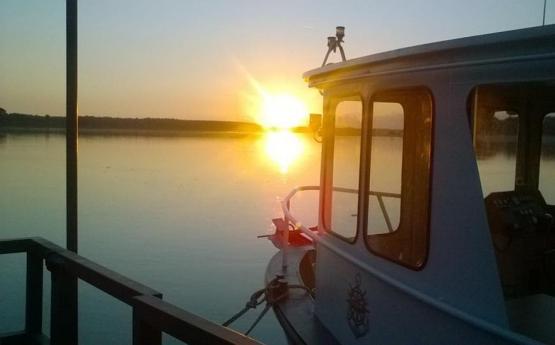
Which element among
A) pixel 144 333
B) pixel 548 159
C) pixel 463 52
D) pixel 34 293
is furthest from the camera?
pixel 34 293

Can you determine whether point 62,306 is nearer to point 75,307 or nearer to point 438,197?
point 75,307

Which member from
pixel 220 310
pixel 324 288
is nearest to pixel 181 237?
pixel 220 310

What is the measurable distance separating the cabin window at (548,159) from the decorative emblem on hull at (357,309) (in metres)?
1.60

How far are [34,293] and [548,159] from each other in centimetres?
415

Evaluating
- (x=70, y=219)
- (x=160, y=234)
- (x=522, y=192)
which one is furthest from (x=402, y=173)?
(x=160, y=234)

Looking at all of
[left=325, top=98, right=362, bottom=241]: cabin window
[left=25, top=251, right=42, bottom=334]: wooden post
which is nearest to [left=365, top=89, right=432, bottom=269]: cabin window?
[left=325, top=98, right=362, bottom=241]: cabin window

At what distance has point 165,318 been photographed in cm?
246

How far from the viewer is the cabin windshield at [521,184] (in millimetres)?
3600

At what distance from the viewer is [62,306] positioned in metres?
3.71

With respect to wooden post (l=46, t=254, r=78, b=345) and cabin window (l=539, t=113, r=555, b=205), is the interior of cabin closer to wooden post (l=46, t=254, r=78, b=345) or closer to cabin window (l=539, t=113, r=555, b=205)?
cabin window (l=539, t=113, r=555, b=205)

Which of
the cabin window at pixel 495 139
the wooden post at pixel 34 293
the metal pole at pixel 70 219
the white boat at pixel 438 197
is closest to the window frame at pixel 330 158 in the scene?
the white boat at pixel 438 197

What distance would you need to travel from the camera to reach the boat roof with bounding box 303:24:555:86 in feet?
8.41

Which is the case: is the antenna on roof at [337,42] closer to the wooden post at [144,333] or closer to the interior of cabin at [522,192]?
the interior of cabin at [522,192]

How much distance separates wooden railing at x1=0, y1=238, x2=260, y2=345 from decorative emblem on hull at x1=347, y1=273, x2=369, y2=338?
6.14 feet
